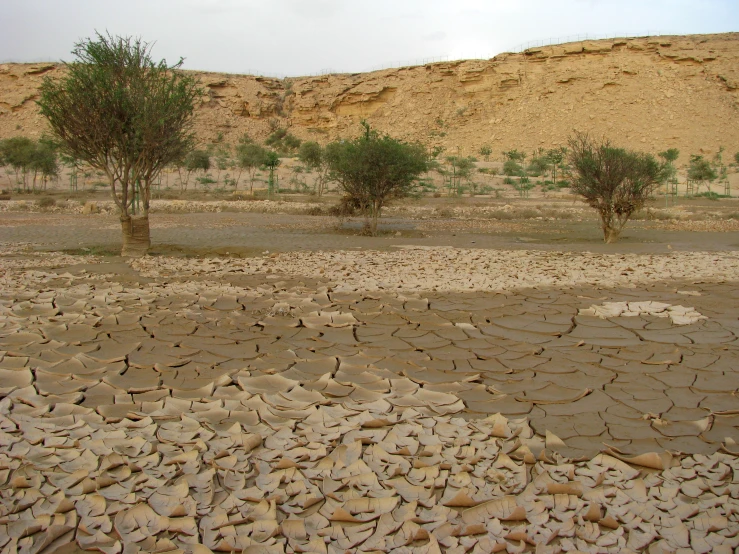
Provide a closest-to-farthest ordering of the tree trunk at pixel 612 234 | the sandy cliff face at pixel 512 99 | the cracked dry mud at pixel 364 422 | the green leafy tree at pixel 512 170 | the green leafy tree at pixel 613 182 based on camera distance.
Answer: the cracked dry mud at pixel 364 422 → the green leafy tree at pixel 613 182 → the tree trunk at pixel 612 234 → the green leafy tree at pixel 512 170 → the sandy cliff face at pixel 512 99

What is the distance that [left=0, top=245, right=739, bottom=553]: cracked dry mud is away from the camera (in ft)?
7.91

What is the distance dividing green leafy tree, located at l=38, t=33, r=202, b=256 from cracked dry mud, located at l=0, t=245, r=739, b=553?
13.2 feet

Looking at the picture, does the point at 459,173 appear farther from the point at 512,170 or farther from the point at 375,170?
the point at 375,170

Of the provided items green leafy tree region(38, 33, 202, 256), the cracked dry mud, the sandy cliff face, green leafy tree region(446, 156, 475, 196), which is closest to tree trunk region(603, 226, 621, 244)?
the cracked dry mud

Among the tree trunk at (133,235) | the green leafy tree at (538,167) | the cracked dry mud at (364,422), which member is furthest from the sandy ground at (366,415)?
the green leafy tree at (538,167)

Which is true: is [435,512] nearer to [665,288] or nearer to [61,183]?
[665,288]

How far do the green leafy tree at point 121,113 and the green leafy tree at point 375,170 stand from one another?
5.44m

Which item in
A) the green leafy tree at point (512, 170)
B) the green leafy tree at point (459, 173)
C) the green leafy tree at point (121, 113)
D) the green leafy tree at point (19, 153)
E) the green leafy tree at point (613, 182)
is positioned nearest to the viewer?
the green leafy tree at point (121, 113)

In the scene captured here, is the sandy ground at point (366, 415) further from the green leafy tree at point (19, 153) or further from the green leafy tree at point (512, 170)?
the green leafy tree at point (512, 170)

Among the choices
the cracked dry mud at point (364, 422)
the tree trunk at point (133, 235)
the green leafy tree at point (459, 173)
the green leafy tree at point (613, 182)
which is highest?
the green leafy tree at point (459, 173)

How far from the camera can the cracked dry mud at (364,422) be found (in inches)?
94.9

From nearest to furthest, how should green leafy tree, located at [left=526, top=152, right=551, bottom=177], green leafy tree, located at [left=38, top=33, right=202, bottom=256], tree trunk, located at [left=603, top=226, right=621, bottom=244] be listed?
green leafy tree, located at [left=38, top=33, right=202, bottom=256], tree trunk, located at [left=603, top=226, right=621, bottom=244], green leafy tree, located at [left=526, top=152, right=551, bottom=177]

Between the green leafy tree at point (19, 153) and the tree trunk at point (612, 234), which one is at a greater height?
the green leafy tree at point (19, 153)

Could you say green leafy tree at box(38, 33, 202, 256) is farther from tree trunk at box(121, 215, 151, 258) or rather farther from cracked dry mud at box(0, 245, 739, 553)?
cracked dry mud at box(0, 245, 739, 553)
